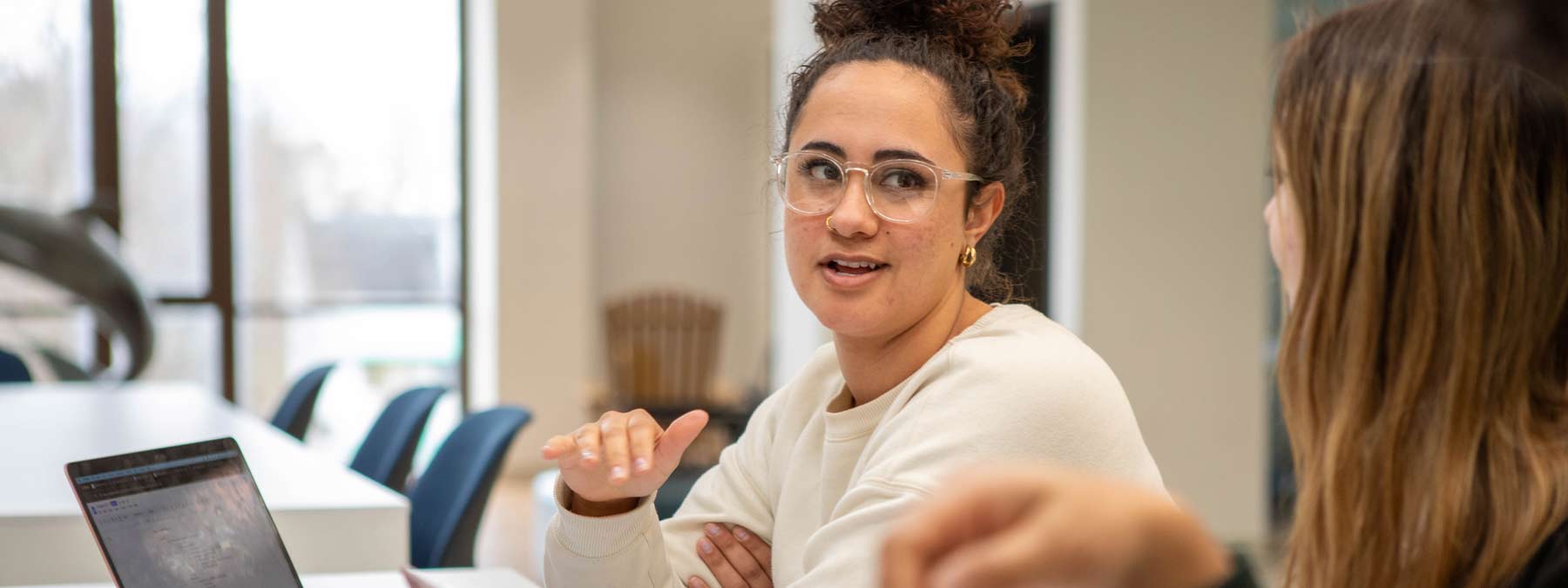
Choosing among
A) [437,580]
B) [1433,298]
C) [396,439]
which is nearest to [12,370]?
[396,439]

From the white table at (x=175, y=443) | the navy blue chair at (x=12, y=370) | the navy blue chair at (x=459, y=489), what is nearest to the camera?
the white table at (x=175, y=443)

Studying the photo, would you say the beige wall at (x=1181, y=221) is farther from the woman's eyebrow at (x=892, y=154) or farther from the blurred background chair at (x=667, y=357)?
the woman's eyebrow at (x=892, y=154)

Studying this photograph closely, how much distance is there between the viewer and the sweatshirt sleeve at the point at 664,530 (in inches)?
57.1

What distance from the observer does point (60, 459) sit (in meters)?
2.47

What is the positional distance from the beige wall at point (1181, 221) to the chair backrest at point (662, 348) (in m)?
2.70

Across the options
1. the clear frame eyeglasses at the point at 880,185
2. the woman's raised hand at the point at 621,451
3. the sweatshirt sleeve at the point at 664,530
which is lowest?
the sweatshirt sleeve at the point at 664,530

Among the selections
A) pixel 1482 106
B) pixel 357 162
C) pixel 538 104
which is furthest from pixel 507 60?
pixel 1482 106

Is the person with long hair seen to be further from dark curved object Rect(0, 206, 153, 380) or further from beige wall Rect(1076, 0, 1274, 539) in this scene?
dark curved object Rect(0, 206, 153, 380)

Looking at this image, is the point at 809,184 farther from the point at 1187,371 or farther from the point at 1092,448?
the point at 1187,371

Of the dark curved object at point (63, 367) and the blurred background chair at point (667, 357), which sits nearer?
the dark curved object at point (63, 367)

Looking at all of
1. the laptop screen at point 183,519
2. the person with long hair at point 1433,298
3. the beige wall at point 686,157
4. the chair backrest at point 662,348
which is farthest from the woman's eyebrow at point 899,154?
the beige wall at point 686,157

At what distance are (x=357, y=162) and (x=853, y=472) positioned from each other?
6096 millimetres

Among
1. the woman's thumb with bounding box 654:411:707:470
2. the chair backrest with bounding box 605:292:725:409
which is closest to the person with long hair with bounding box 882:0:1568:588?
the woman's thumb with bounding box 654:411:707:470

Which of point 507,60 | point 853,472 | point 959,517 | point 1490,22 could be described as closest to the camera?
point 959,517
